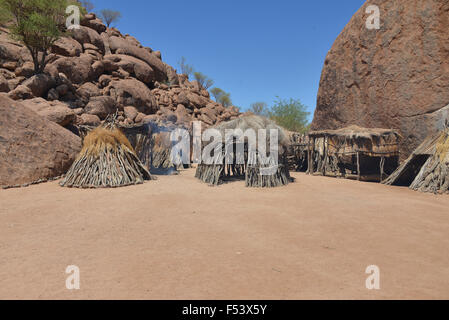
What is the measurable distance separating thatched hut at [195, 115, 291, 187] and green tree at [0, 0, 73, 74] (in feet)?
54.8

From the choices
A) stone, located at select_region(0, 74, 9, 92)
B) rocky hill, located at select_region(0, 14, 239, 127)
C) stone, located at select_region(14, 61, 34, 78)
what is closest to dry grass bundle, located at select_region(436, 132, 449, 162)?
rocky hill, located at select_region(0, 14, 239, 127)

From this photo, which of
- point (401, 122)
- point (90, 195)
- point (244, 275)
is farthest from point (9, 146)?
point (401, 122)

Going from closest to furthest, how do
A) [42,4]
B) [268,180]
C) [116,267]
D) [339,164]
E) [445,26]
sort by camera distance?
[116,267] → [268,180] → [445,26] → [339,164] → [42,4]

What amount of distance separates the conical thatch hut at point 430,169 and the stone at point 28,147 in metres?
11.7

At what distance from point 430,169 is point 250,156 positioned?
220 inches

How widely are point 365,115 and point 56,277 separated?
1474 centimetres

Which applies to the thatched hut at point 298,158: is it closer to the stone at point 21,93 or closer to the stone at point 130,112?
the stone at point 130,112

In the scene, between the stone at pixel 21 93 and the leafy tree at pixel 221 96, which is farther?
the leafy tree at pixel 221 96

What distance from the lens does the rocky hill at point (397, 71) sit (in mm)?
10898

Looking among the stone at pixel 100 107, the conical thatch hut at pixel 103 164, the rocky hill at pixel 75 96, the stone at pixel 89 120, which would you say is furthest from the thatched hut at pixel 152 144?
the stone at pixel 100 107

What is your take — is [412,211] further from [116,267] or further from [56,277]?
[56,277]

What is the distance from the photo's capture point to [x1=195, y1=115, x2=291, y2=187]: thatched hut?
8.76m

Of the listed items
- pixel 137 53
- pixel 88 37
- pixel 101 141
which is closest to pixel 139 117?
pixel 137 53

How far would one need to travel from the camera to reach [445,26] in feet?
35.6
